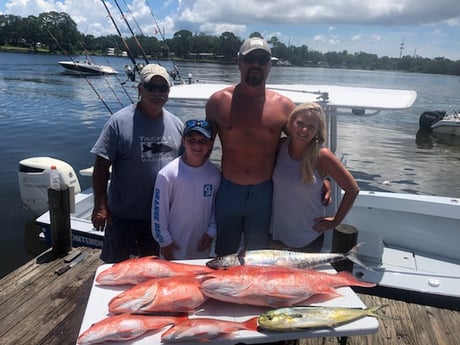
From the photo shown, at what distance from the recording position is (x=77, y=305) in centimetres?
342

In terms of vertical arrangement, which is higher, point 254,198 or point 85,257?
point 254,198

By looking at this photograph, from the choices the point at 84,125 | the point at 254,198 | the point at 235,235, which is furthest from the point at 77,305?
the point at 84,125

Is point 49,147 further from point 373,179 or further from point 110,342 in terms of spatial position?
point 110,342

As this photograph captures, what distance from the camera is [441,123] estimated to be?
19.0 metres

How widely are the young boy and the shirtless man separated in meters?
0.19

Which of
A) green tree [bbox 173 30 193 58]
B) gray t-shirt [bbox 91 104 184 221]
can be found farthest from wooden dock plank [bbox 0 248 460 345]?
green tree [bbox 173 30 193 58]

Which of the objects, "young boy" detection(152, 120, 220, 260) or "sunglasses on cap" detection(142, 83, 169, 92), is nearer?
"young boy" detection(152, 120, 220, 260)

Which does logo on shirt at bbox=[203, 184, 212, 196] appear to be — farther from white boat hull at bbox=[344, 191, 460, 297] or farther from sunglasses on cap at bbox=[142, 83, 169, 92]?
white boat hull at bbox=[344, 191, 460, 297]

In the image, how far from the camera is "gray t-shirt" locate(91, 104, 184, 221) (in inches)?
105

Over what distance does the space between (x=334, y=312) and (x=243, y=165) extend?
53.5 inches

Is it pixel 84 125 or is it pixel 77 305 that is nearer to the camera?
pixel 77 305

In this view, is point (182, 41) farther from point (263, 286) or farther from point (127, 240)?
point (263, 286)

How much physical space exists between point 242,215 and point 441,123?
19560 mm

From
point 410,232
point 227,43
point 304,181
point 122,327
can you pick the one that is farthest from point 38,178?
point 227,43
